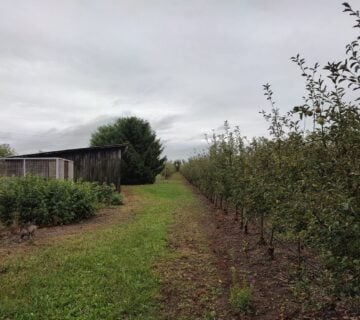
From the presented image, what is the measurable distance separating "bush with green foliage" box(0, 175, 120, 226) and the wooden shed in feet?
26.6

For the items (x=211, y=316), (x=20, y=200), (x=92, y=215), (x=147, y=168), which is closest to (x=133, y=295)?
(x=211, y=316)

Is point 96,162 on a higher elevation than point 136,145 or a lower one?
lower

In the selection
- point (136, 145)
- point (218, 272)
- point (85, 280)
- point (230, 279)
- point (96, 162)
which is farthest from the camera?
point (136, 145)

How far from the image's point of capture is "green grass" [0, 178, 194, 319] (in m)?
4.92

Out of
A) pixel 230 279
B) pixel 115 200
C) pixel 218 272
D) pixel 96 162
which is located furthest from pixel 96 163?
pixel 230 279

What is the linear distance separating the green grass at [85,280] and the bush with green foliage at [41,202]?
2954mm

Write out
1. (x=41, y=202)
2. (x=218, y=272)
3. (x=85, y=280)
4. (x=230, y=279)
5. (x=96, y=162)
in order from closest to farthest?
(x=85, y=280) < (x=230, y=279) < (x=218, y=272) < (x=41, y=202) < (x=96, y=162)

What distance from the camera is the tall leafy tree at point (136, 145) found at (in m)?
34.9

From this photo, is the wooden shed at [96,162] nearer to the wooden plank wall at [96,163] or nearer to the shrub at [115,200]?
the wooden plank wall at [96,163]

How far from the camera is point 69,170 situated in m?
19.9

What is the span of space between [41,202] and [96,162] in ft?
34.6

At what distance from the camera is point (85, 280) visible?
601 cm

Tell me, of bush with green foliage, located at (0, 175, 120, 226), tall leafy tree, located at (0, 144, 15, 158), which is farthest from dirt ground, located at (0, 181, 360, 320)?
tall leafy tree, located at (0, 144, 15, 158)

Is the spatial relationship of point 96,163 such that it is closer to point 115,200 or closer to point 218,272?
point 115,200
